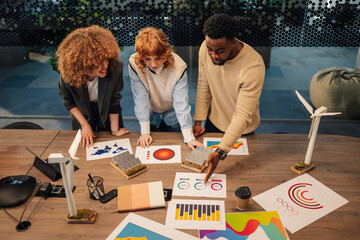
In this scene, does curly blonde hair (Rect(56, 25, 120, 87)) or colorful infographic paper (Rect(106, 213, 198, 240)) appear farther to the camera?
curly blonde hair (Rect(56, 25, 120, 87))

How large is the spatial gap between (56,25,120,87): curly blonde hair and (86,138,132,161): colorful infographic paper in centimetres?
40

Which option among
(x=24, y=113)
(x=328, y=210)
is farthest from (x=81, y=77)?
(x=24, y=113)

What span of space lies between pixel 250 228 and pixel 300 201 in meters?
0.32

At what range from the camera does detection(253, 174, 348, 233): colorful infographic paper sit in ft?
4.48

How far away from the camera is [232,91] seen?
186 centimetres

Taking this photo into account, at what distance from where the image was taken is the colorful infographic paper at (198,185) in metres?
1.51

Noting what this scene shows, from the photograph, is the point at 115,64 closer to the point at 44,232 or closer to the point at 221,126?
the point at 221,126

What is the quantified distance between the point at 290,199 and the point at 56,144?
1.41 m

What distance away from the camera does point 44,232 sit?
4.33ft

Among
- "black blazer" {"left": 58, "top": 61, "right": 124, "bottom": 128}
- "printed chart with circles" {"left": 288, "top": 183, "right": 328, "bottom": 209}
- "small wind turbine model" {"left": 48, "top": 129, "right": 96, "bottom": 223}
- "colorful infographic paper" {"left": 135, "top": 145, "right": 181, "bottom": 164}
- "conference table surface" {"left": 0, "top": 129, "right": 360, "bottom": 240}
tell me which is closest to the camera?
"small wind turbine model" {"left": 48, "top": 129, "right": 96, "bottom": 223}

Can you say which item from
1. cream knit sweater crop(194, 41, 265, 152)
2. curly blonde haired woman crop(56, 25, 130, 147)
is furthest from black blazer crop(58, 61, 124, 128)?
cream knit sweater crop(194, 41, 265, 152)

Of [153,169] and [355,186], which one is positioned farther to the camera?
[153,169]

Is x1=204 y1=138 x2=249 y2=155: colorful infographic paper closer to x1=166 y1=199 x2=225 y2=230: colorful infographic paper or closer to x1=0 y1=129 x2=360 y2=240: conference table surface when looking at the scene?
x1=0 y1=129 x2=360 y2=240: conference table surface

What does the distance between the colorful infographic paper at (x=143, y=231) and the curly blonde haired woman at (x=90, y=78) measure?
2.40 ft
